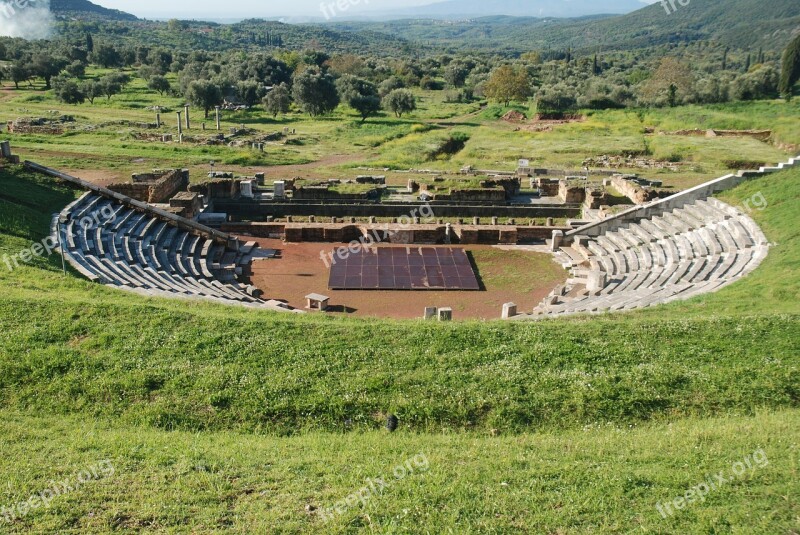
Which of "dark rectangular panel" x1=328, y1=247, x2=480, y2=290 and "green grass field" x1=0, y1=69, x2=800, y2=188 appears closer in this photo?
"dark rectangular panel" x1=328, y1=247, x2=480, y2=290

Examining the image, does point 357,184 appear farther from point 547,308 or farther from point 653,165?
point 653,165

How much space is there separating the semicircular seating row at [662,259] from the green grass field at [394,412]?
247cm

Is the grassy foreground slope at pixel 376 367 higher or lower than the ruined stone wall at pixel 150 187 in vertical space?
lower

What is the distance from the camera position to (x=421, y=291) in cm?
2289

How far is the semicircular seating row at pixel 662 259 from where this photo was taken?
61.9 feet

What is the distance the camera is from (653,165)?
154 feet

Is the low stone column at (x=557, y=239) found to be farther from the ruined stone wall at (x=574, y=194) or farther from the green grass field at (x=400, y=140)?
the green grass field at (x=400, y=140)

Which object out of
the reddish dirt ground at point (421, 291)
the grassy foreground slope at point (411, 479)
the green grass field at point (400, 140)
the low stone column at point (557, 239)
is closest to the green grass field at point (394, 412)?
the grassy foreground slope at point (411, 479)

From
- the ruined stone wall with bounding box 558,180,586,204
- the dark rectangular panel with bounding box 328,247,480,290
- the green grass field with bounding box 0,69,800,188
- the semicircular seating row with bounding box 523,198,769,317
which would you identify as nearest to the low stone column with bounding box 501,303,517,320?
the semicircular seating row with bounding box 523,198,769,317

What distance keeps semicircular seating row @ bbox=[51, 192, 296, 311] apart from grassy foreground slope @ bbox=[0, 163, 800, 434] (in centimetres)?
345

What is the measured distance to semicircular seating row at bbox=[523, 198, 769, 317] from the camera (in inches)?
742

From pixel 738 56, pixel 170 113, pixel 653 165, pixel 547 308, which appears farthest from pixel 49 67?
pixel 738 56

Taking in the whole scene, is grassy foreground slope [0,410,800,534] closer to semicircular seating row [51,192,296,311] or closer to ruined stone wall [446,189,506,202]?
semicircular seating row [51,192,296,311]

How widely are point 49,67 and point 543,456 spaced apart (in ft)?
321
